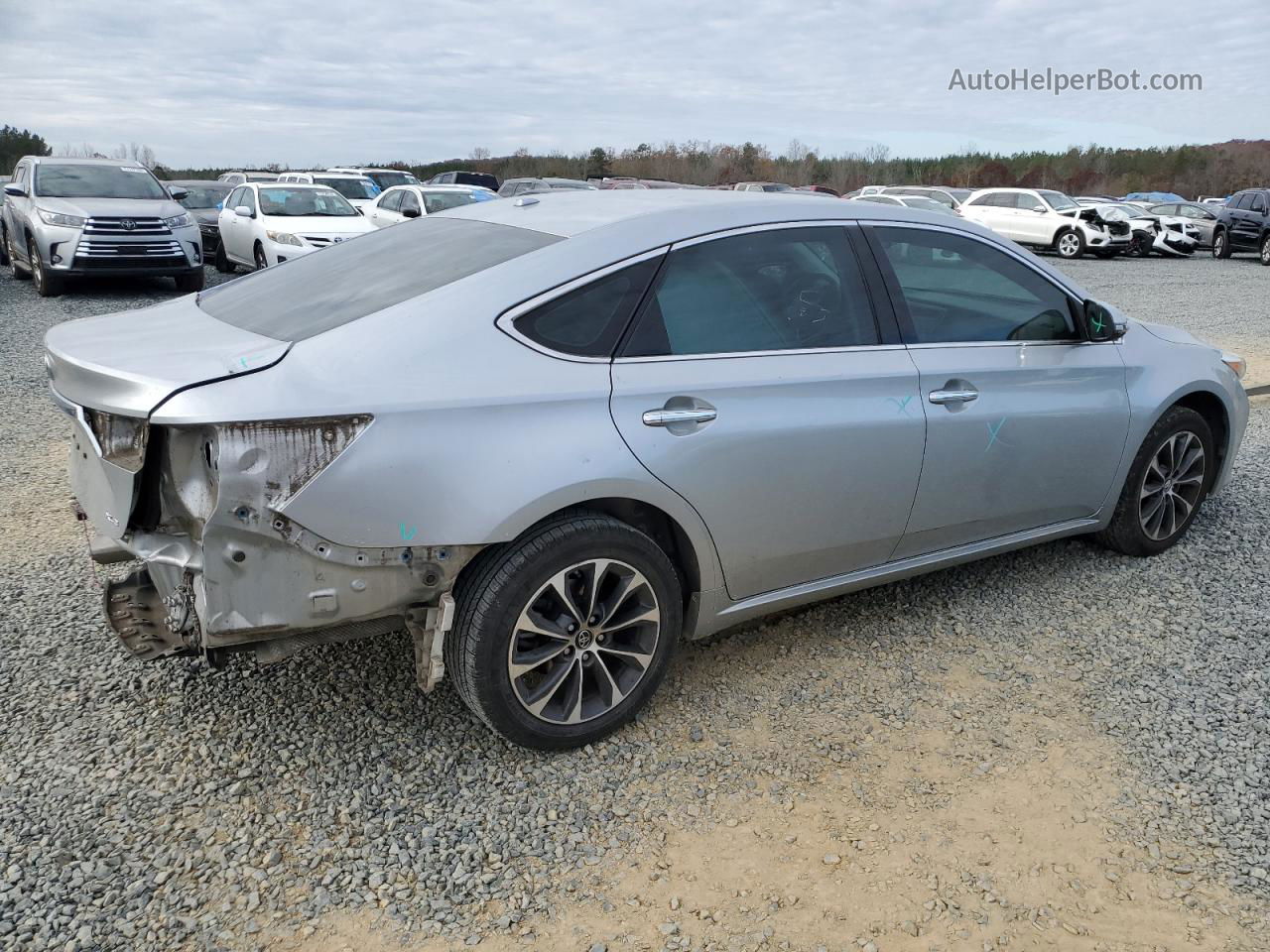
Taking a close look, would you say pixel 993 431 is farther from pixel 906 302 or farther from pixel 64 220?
pixel 64 220

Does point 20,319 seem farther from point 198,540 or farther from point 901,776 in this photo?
point 901,776

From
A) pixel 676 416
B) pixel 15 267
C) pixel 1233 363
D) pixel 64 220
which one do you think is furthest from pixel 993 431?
pixel 15 267

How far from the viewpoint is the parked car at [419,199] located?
53.7ft

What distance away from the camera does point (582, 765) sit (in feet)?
10.2

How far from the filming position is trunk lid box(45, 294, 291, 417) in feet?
8.61

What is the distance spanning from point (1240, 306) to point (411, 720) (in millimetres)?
16083

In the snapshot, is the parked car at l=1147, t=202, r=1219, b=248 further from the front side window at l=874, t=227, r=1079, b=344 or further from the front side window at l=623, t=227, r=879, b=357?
the front side window at l=623, t=227, r=879, b=357

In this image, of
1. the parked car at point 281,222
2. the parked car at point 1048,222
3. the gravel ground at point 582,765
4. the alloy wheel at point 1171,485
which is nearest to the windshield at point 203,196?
the parked car at point 281,222

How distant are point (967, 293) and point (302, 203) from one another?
Result: 43.3 ft

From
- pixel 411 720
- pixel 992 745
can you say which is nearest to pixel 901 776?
pixel 992 745

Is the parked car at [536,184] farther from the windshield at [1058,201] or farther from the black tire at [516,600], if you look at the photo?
the black tire at [516,600]

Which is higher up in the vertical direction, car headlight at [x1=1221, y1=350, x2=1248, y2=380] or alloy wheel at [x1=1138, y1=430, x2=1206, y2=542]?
car headlight at [x1=1221, y1=350, x2=1248, y2=380]

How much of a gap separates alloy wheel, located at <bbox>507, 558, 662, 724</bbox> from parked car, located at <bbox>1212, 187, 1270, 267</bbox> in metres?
26.4

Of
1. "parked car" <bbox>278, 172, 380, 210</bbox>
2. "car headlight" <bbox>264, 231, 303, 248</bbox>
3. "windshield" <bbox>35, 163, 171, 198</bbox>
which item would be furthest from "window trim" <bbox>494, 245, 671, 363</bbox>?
"parked car" <bbox>278, 172, 380, 210</bbox>
